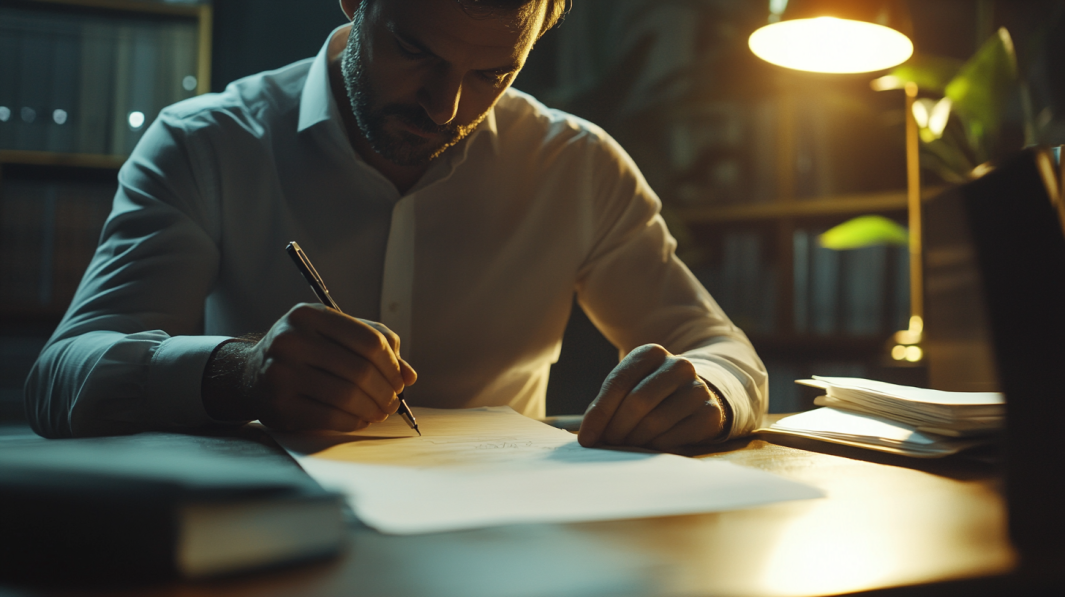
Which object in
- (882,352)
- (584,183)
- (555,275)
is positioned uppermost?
(584,183)

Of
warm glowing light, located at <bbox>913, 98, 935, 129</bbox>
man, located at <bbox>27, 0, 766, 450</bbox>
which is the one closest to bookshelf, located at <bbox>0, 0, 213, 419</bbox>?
man, located at <bbox>27, 0, 766, 450</bbox>

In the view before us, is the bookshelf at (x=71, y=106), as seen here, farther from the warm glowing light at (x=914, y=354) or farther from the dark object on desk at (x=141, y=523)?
the warm glowing light at (x=914, y=354)

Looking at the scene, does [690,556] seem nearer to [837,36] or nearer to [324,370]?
[324,370]

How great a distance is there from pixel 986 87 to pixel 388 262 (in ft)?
5.84

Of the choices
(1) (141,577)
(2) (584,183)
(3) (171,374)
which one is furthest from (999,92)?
(1) (141,577)

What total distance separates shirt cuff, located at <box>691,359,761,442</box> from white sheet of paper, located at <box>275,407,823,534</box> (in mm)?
172

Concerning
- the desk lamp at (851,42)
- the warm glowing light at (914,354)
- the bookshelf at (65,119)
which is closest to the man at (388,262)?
the desk lamp at (851,42)

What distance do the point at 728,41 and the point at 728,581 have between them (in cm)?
251

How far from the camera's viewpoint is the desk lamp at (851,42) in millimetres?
1522

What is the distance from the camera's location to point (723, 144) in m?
2.52

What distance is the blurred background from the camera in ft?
6.99

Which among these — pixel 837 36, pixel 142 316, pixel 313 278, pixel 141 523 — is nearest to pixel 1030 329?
pixel 141 523

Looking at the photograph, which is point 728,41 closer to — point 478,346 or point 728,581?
point 478,346

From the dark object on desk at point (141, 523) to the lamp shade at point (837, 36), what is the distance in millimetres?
1537
